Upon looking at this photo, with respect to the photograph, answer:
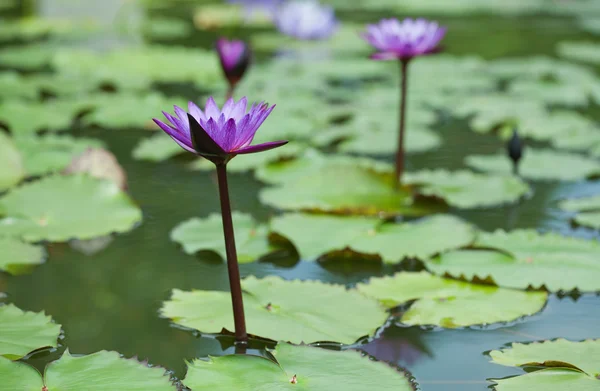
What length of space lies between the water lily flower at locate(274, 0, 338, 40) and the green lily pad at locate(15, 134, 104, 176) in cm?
217

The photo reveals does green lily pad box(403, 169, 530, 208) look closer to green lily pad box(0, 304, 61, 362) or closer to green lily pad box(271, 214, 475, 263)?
green lily pad box(271, 214, 475, 263)

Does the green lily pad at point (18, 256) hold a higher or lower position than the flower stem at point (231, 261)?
higher

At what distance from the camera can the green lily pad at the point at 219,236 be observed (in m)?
1.66

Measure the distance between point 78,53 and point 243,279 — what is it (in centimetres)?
296

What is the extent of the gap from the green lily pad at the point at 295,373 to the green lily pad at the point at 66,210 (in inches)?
29.3

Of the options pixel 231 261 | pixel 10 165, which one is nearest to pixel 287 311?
pixel 231 261

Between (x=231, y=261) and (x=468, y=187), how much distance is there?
1.09m

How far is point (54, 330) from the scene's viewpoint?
1256 mm

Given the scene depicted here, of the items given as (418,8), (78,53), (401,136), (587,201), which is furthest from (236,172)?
(418,8)

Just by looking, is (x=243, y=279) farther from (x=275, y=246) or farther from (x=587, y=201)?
(x=587, y=201)

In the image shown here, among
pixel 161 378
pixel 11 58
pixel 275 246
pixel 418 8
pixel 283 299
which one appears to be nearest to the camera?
pixel 161 378

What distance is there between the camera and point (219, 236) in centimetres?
171

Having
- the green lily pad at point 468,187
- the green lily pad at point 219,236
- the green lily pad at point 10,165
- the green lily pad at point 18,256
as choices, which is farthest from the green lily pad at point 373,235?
the green lily pad at point 10,165

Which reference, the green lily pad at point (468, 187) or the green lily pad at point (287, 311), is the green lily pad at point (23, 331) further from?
the green lily pad at point (468, 187)
